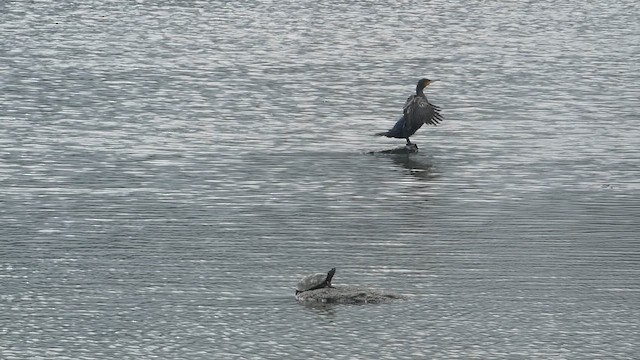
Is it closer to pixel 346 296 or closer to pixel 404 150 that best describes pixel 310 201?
pixel 404 150

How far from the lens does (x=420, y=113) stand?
70.7ft

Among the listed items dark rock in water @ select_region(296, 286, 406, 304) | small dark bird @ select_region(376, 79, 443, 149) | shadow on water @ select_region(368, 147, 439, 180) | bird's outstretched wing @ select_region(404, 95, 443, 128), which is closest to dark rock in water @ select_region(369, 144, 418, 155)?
shadow on water @ select_region(368, 147, 439, 180)

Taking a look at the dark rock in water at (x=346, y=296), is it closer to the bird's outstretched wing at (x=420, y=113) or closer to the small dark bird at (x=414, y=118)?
the small dark bird at (x=414, y=118)

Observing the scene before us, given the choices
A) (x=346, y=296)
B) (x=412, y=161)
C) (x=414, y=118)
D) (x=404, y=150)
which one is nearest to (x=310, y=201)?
(x=412, y=161)

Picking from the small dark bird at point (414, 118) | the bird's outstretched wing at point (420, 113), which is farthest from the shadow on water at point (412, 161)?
the bird's outstretched wing at point (420, 113)

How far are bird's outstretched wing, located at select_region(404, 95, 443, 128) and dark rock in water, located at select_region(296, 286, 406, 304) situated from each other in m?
7.94

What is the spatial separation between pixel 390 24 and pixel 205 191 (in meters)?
21.3

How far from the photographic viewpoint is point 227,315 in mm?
13180

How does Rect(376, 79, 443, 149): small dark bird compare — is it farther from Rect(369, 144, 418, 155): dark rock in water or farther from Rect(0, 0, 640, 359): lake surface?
Rect(0, 0, 640, 359): lake surface

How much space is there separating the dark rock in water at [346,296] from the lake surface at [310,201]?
130 mm

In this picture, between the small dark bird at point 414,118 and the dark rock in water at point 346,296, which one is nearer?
the dark rock in water at point 346,296

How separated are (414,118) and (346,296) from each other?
322 inches

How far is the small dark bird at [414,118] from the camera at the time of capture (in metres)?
21.5

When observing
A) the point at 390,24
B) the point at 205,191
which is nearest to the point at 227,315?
the point at 205,191
